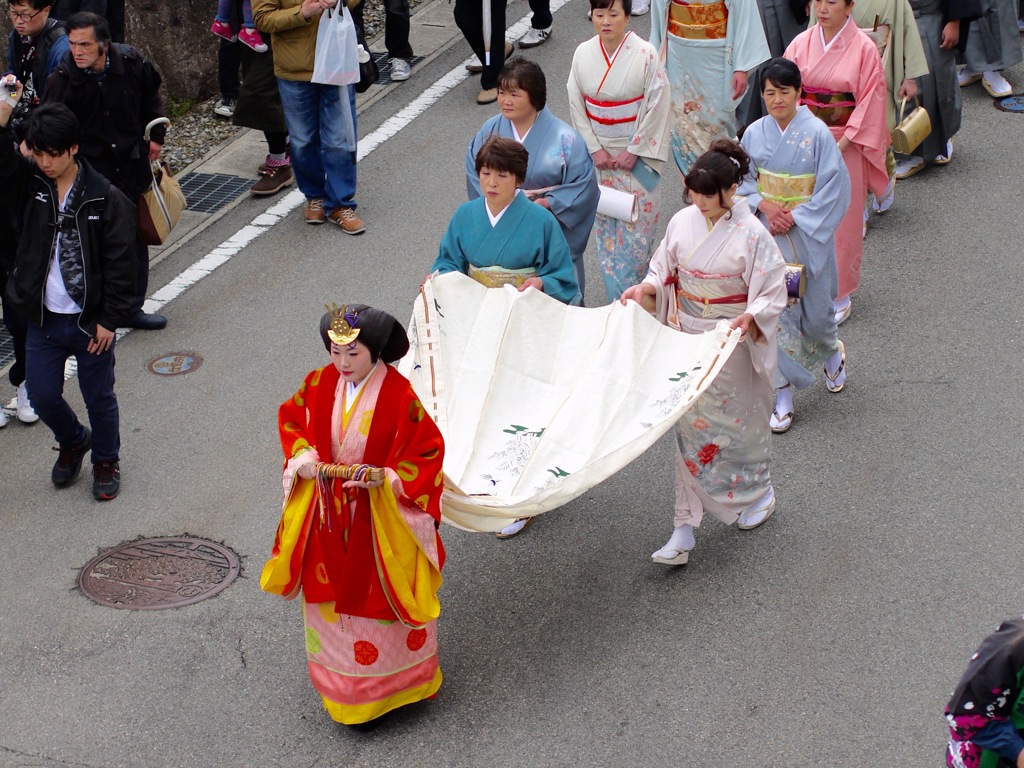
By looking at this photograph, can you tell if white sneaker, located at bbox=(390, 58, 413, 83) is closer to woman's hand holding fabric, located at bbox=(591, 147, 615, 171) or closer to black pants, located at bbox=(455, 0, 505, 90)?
black pants, located at bbox=(455, 0, 505, 90)

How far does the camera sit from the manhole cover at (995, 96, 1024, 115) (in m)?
10.4

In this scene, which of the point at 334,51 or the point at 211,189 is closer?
the point at 334,51

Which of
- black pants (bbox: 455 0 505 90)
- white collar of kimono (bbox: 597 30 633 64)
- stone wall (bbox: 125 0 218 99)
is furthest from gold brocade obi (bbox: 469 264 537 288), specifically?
stone wall (bbox: 125 0 218 99)

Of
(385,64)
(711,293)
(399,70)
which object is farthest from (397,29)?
(711,293)

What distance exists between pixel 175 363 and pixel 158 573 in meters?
1.95

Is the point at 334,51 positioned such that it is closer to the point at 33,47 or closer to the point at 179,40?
the point at 33,47

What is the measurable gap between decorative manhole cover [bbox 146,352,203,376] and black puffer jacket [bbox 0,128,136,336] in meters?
1.32

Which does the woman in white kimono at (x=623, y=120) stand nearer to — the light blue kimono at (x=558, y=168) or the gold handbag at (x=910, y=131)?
the light blue kimono at (x=558, y=168)

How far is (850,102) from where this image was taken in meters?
7.32

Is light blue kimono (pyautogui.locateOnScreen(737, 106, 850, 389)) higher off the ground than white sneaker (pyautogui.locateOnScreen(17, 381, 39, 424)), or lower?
higher

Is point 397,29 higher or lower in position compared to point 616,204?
lower

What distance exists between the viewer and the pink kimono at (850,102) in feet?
23.7

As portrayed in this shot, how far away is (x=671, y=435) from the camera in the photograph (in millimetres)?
6941

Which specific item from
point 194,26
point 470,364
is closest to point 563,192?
point 470,364
